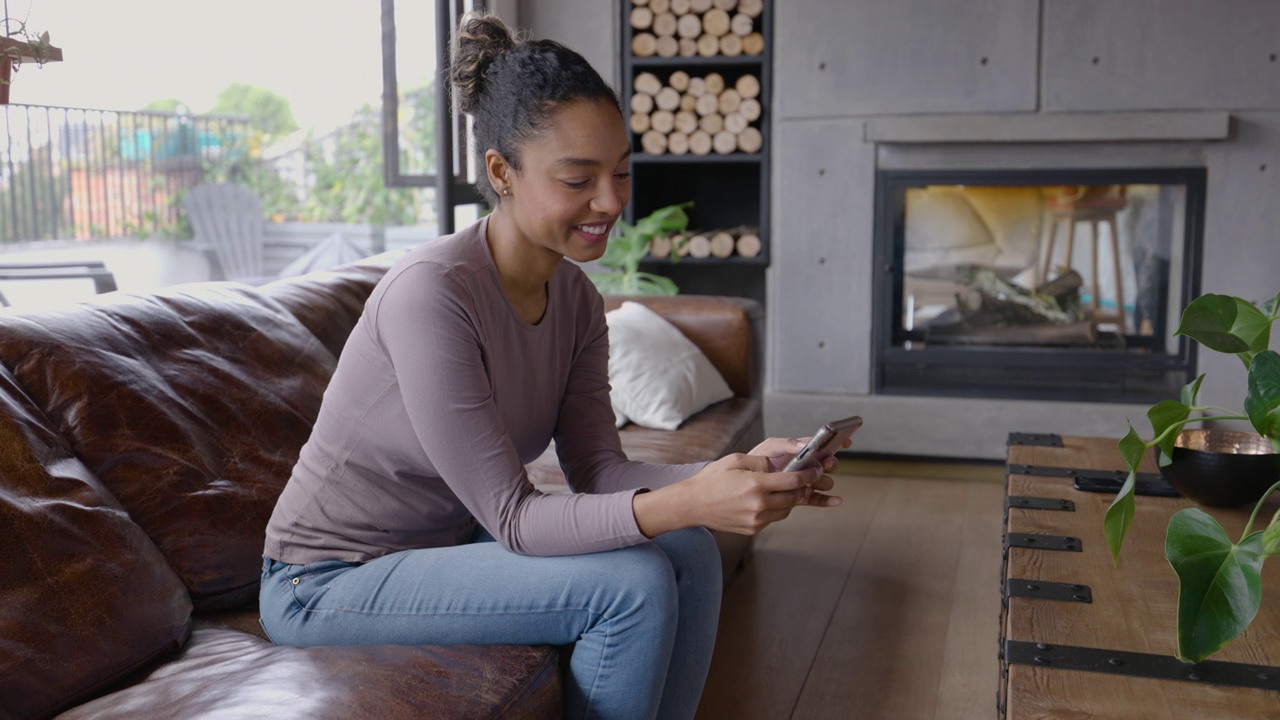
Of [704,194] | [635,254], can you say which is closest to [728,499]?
[635,254]

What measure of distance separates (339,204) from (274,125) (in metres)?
0.45

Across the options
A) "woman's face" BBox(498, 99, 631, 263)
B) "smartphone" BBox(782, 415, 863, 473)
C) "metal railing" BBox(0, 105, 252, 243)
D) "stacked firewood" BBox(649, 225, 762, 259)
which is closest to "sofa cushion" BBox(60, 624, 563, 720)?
"smartphone" BBox(782, 415, 863, 473)

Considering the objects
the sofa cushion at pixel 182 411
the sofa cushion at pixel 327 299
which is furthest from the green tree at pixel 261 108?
the sofa cushion at pixel 182 411

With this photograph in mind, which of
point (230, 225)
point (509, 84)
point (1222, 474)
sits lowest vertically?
point (1222, 474)

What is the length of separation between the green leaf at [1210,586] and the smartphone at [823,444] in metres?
0.38

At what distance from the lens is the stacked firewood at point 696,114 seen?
Result: 422 centimetres

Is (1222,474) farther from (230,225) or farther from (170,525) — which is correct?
(230,225)

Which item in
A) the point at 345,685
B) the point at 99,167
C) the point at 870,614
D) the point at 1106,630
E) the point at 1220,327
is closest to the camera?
the point at 345,685

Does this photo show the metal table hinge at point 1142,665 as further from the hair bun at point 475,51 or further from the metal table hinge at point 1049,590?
the hair bun at point 475,51

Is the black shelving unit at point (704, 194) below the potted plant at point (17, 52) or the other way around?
below

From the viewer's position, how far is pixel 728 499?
54.1 inches

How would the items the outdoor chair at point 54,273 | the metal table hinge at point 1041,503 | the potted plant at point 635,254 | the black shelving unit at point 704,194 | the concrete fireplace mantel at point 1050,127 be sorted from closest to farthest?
the metal table hinge at point 1041,503, the outdoor chair at point 54,273, the concrete fireplace mantel at point 1050,127, the potted plant at point 635,254, the black shelving unit at point 704,194

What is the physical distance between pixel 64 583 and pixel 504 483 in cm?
53

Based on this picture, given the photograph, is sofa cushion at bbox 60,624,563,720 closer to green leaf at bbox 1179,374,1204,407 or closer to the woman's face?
the woman's face
